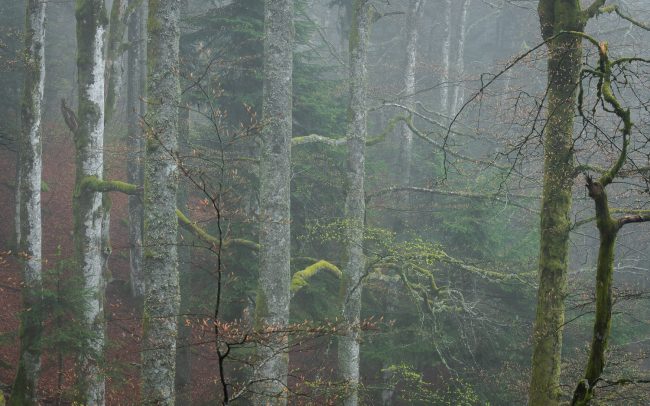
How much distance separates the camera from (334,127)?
1546cm

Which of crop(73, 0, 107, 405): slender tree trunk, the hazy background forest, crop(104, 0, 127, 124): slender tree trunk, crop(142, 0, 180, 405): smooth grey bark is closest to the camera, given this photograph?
the hazy background forest

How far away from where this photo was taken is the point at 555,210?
6516mm

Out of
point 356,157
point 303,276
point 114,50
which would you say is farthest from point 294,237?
point 114,50

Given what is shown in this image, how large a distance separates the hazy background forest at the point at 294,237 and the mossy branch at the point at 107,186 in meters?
0.06

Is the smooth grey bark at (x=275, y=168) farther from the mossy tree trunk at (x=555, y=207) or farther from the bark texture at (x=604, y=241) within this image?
the bark texture at (x=604, y=241)

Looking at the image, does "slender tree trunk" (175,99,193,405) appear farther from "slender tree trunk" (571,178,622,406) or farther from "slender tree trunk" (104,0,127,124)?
"slender tree trunk" (571,178,622,406)

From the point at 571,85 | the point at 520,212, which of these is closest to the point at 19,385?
the point at 571,85

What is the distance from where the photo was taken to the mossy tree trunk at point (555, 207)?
6.37 m

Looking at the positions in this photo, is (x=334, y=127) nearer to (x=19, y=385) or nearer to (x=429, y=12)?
(x=19, y=385)

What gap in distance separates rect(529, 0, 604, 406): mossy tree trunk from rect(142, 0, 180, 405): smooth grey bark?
5288mm

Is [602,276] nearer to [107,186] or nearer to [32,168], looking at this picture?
[107,186]

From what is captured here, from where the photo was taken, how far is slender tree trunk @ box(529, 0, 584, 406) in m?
6.37

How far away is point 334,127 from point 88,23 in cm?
694

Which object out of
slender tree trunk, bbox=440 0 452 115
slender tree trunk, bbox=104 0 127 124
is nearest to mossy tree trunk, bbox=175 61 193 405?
slender tree trunk, bbox=104 0 127 124
